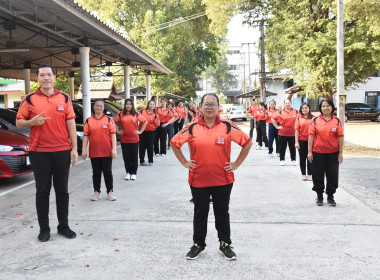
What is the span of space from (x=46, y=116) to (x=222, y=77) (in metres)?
94.3

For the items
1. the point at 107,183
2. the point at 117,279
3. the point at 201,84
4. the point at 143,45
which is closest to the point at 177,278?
the point at 117,279

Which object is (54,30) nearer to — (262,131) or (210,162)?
(262,131)

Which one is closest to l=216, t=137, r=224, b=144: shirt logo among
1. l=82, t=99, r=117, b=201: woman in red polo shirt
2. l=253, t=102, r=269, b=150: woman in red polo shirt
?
l=82, t=99, r=117, b=201: woman in red polo shirt

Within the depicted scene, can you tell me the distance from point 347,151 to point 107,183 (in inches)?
371

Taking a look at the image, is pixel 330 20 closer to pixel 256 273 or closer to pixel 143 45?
pixel 143 45

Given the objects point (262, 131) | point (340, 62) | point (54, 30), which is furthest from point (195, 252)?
point (340, 62)

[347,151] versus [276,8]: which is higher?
[276,8]

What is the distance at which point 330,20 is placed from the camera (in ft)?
66.4

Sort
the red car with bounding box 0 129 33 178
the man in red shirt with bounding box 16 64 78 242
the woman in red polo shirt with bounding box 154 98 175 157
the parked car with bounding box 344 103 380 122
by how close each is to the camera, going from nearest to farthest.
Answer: the man in red shirt with bounding box 16 64 78 242 < the red car with bounding box 0 129 33 178 < the woman in red polo shirt with bounding box 154 98 175 157 < the parked car with bounding box 344 103 380 122

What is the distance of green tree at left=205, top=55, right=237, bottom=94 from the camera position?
317 feet

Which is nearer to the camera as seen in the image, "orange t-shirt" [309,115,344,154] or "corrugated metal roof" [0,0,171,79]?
"orange t-shirt" [309,115,344,154]

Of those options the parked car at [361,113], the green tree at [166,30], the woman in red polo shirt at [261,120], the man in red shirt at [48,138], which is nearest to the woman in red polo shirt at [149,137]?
the woman in red polo shirt at [261,120]

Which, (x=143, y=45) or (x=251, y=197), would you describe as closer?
(x=251, y=197)

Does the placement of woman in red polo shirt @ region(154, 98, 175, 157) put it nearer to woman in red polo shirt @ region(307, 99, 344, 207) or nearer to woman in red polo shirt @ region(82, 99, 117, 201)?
woman in red polo shirt @ region(82, 99, 117, 201)
